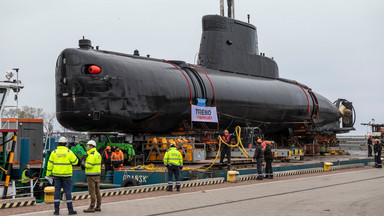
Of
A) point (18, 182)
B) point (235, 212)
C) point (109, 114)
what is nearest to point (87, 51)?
point (109, 114)

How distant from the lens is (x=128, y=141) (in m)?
22.9

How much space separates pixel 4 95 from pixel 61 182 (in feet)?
23.9

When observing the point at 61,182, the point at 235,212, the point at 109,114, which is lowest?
the point at 235,212

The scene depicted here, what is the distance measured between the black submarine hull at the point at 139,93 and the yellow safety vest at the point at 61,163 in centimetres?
865

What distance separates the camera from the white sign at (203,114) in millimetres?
23812

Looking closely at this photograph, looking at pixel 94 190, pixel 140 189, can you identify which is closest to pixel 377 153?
pixel 140 189

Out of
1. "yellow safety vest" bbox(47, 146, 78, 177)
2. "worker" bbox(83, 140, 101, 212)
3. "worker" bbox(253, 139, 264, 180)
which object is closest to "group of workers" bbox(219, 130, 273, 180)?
"worker" bbox(253, 139, 264, 180)

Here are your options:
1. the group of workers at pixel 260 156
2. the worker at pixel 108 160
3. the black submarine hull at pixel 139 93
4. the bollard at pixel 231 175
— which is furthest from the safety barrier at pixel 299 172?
the black submarine hull at pixel 139 93

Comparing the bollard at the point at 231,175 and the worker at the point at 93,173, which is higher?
the worker at the point at 93,173

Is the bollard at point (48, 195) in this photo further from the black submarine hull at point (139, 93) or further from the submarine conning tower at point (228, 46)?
the submarine conning tower at point (228, 46)

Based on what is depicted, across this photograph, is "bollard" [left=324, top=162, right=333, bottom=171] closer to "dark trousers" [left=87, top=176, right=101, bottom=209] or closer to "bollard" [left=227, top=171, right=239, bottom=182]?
"bollard" [left=227, top=171, right=239, bottom=182]

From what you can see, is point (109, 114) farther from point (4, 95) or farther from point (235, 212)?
point (235, 212)

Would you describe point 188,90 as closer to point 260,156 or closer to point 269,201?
point 260,156

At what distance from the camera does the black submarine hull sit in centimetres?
2025
